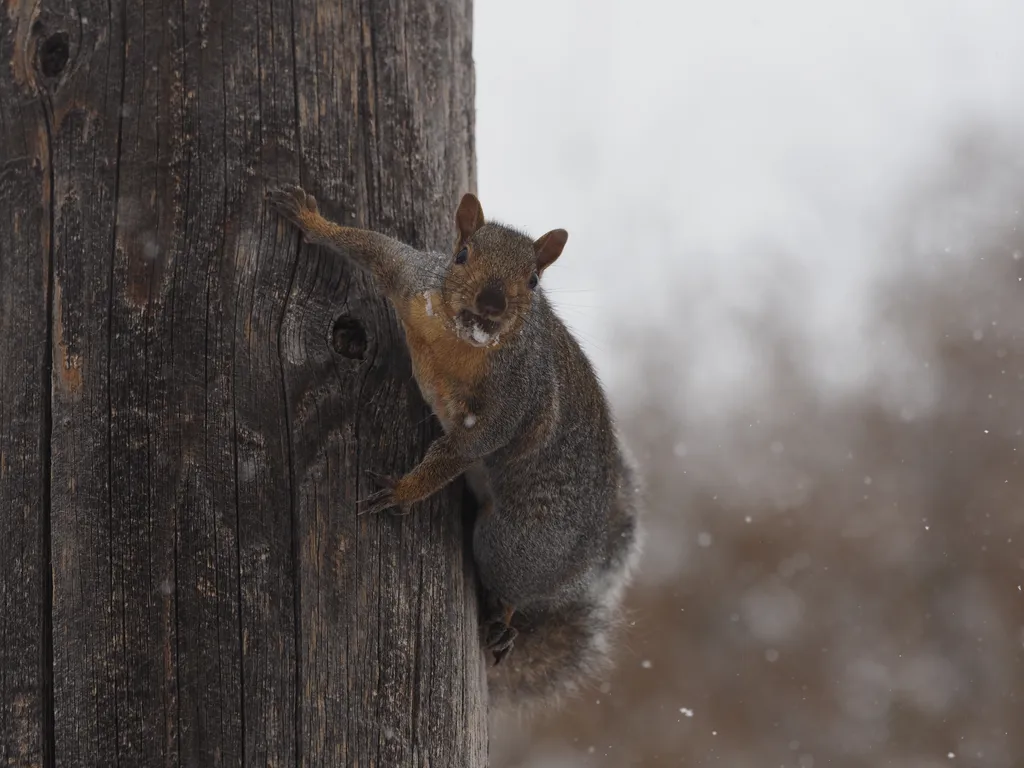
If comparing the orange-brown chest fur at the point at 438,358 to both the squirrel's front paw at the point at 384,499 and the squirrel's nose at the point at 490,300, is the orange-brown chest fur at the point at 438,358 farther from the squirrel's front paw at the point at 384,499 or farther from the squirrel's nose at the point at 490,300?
the squirrel's front paw at the point at 384,499

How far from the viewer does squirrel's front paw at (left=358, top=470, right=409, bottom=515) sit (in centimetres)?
185

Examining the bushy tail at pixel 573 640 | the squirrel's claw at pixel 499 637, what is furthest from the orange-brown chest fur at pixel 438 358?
the bushy tail at pixel 573 640

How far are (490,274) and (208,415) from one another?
0.64 m

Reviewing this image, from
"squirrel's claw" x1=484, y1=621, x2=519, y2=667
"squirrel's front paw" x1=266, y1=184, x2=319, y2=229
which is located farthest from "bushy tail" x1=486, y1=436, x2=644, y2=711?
"squirrel's front paw" x1=266, y1=184, x2=319, y2=229

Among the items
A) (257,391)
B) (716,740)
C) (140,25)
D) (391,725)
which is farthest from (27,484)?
(716,740)

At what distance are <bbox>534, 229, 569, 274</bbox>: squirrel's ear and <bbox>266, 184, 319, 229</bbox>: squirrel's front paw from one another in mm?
540

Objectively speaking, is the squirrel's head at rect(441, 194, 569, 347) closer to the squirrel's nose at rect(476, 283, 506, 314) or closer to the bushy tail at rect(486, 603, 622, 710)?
the squirrel's nose at rect(476, 283, 506, 314)

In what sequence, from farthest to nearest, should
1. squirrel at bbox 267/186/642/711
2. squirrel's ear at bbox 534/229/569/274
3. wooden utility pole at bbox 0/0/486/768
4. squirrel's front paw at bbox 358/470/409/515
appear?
squirrel's ear at bbox 534/229/569/274 < squirrel at bbox 267/186/642/711 < squirrel's front paw at bbox 358/470/409/515 < wooden utility pole at bbox 0/0/486/768

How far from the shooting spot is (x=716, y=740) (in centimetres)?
657

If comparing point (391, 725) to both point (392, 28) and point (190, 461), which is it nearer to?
point (190, 461)

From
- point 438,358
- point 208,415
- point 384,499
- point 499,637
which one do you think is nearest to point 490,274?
point 438,358

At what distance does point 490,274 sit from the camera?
6.96 feet

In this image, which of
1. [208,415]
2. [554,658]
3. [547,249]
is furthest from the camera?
[554,658]

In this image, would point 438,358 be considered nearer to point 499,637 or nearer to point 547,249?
point 547,249
